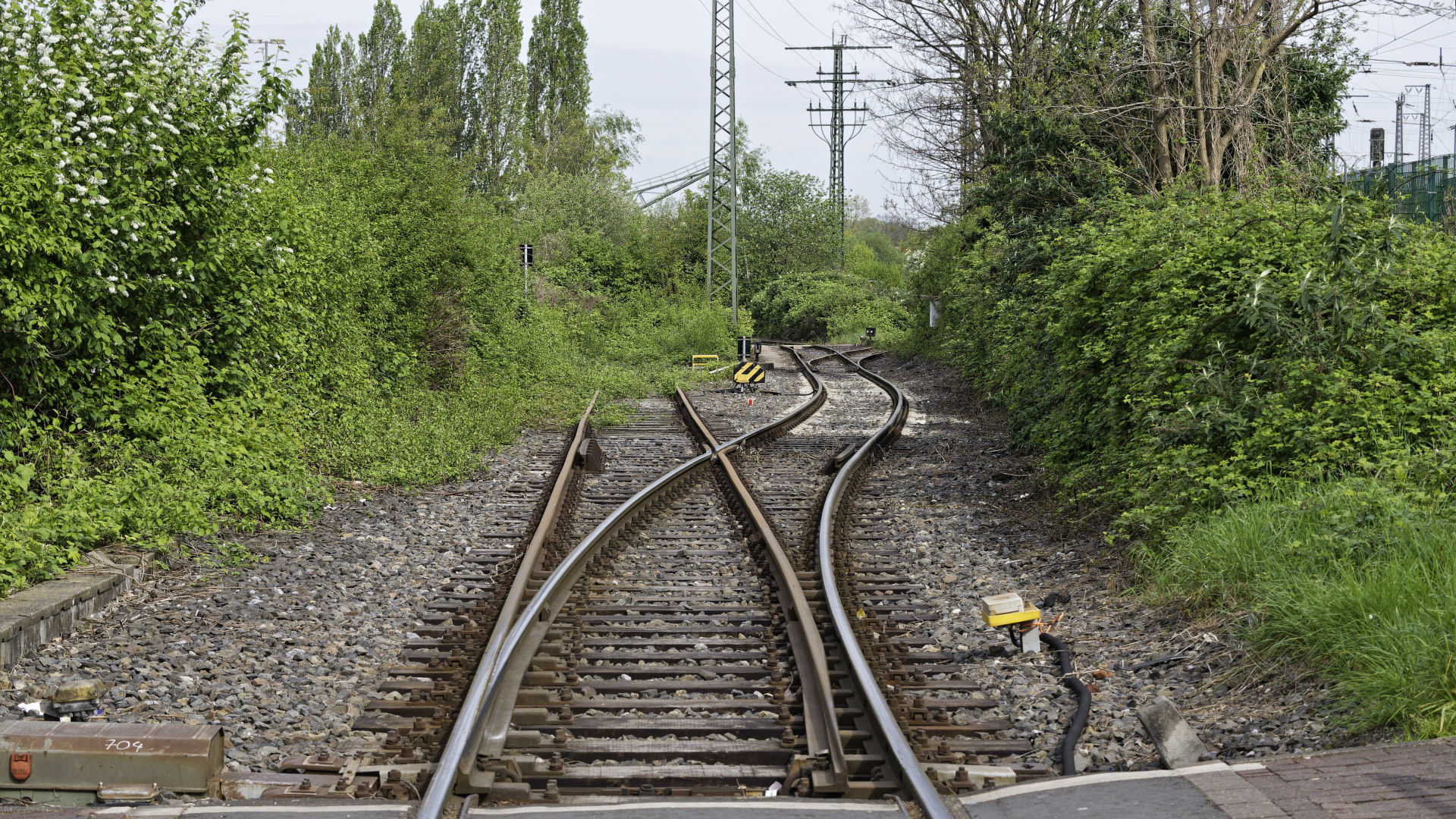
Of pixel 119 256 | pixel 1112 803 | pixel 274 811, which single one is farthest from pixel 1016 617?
pixel 119 256

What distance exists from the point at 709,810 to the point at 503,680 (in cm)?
161

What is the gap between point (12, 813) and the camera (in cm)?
386

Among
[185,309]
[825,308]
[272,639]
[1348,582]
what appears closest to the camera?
[1348,582]

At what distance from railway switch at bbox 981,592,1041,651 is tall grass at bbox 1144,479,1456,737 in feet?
3.33

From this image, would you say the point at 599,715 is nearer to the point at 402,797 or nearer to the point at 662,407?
the point at 402,797

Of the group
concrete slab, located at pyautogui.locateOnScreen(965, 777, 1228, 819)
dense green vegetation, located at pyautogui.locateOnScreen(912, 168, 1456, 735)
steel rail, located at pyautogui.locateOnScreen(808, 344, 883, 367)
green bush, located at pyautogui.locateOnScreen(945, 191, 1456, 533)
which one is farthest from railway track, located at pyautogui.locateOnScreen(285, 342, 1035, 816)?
steel rail, located at pyautogui.locateOnScreen(808, 344, 883, 367)

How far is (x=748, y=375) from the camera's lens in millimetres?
22734

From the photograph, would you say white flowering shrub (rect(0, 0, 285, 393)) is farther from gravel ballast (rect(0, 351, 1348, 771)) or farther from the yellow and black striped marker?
the yellow and black striped marker

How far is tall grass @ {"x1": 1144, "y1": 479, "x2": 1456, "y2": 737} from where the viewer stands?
4469 mm

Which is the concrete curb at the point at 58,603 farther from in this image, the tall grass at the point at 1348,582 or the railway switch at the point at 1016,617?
the tall grass at the point at 1348,582

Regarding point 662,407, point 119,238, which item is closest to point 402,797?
point 119,238

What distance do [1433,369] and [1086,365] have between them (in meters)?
3.86

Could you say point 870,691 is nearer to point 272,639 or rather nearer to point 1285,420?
point 272,639

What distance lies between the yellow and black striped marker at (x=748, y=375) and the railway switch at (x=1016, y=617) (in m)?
16.7
